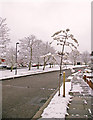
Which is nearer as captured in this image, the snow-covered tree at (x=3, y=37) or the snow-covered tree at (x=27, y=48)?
the snow-covered tree at (x=3, y=37)

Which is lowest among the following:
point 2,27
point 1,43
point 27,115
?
point 27,115

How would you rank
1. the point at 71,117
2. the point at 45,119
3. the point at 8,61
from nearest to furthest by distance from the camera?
the point at 45,119 < the point at 71,117 < the point at 8,61

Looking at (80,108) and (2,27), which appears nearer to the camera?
(80,108)

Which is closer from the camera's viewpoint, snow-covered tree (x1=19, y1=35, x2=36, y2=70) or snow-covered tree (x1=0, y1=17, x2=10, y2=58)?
snow-covered tree (x1=0, y1=17, x2=10, y2=58)

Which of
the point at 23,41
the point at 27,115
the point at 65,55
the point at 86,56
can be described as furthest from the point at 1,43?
the point at 86,56

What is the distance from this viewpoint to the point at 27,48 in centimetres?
3953

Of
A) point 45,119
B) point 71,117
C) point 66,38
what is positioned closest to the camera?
point 45,119

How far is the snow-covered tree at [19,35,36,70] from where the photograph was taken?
3882 cm

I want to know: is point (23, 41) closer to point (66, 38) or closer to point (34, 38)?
point (34, 38)

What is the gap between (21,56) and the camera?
40281 millimetres

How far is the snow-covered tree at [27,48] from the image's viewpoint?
127 feet

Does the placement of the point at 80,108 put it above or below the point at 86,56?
below

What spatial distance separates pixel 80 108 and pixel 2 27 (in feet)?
72.2

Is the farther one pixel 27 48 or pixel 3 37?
pixel 27 48
